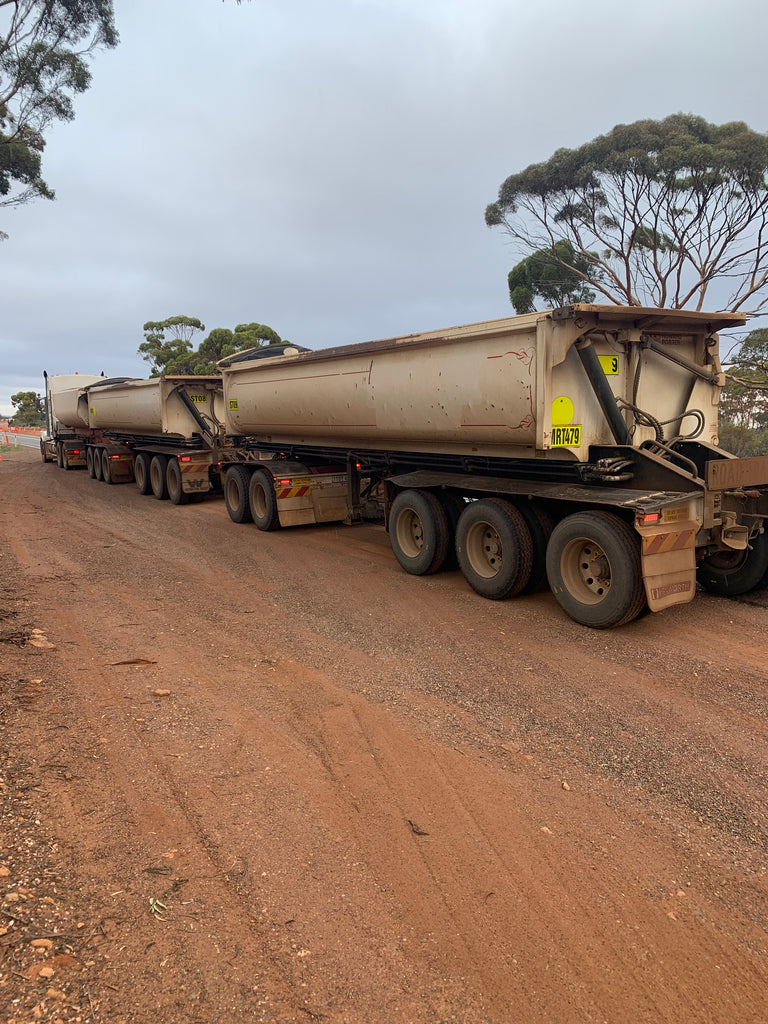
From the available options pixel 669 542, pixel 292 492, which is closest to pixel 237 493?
pixel 292 492

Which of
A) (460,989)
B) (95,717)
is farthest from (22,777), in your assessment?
(460,989)

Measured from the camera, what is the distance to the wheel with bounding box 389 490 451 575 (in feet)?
26.2

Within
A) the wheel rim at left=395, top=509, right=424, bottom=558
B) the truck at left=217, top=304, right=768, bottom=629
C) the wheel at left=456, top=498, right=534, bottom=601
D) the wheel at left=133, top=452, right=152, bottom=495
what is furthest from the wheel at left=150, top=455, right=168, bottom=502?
the wheel at left=456, top=498, right=534, bottom=601

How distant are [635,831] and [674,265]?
2088cm

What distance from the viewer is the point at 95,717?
4.35 m

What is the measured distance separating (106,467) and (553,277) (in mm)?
16322

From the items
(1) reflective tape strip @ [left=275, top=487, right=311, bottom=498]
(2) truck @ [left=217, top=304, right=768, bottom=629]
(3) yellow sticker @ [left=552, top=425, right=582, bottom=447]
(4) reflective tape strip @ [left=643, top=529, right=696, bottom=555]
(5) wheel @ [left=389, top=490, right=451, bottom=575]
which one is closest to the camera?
(4) reflective tape strip @ [left=643, top=529, right=696, bottom=555]

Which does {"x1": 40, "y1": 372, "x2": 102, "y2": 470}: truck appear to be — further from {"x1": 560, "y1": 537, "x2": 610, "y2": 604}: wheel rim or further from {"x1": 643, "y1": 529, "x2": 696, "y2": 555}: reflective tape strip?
{"x1": 643, "y1": 529, "x2": 696, "y2": 555}: reflective tape strip

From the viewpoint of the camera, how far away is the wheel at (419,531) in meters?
7.99

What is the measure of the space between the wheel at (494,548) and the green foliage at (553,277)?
15.6 meters

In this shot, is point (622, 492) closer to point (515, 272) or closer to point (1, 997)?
point (1, 997)

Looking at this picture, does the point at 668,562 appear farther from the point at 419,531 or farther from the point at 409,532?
the point at 409,532

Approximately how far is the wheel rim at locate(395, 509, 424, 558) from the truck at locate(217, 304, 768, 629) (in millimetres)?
15

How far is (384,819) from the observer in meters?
3.29
